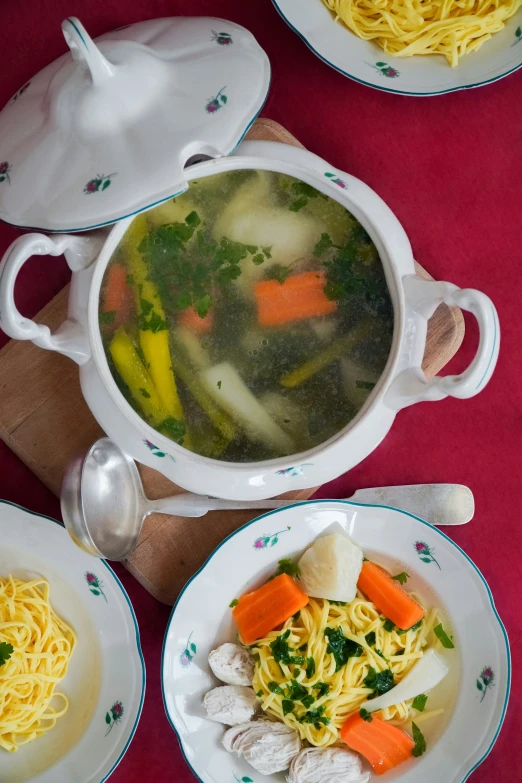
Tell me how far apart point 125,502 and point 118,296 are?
0.45 m

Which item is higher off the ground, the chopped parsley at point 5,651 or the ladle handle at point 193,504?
the ladle handle at point 193,504

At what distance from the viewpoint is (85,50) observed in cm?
107

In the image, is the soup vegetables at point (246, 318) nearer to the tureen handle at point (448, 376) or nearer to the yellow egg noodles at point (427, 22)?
the tureen handle at point (448, 376)

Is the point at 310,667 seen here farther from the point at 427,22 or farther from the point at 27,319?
the point at 427,22

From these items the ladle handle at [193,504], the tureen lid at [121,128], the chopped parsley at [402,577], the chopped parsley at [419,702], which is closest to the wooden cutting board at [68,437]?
the ladle handle at [193,504]

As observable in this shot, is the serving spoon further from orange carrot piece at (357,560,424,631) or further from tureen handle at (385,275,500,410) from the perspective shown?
tureen handle at (385,275,500,410)

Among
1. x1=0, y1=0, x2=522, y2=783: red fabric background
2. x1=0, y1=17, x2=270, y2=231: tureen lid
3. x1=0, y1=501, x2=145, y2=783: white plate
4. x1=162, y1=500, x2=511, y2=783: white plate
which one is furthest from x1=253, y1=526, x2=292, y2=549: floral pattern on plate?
x1=0, y1=17, x2=270, y2=231: tureen lid

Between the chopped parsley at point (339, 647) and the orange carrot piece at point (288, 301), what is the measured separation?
705 millimetres

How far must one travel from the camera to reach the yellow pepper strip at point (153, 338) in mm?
1359

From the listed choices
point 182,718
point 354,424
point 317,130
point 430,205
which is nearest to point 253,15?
point 317,130

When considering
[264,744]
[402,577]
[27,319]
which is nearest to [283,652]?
[264,744]

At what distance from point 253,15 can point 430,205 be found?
0.58 m

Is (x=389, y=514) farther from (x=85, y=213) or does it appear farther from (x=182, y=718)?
(x=85, y=213)

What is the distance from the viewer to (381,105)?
1.75m
